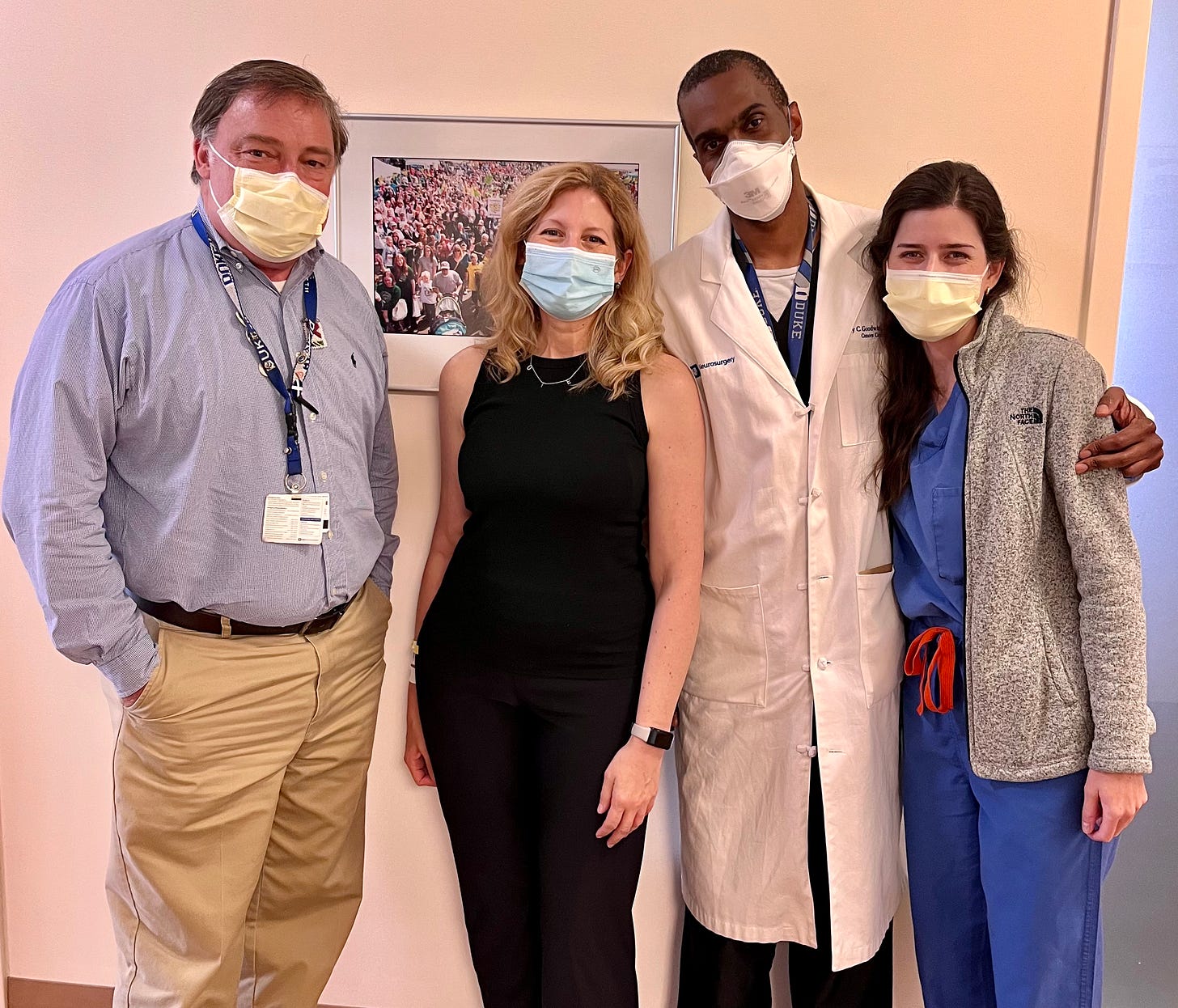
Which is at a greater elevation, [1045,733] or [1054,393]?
[1054,393]

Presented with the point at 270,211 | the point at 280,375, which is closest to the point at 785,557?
the point at 280,375

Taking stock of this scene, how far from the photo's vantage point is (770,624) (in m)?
1.66

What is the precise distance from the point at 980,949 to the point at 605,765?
2.53 ft

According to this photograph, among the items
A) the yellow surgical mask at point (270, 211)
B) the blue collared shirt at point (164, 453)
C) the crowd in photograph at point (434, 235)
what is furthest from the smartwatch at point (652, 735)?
the yellow surgical mask at point (270, 211)

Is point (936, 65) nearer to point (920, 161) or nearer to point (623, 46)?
point (920, 161)

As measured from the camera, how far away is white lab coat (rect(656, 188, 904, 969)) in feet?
5.34

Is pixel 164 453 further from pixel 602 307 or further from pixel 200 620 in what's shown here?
pixel 602 307

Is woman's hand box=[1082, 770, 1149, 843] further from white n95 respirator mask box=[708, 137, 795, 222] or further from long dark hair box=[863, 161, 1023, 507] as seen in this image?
white n95 respirator mask box=[708, 137, 795, 222]

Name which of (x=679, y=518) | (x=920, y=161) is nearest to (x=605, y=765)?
(x=679, y=518)

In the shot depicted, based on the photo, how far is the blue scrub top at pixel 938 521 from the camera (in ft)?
4.99

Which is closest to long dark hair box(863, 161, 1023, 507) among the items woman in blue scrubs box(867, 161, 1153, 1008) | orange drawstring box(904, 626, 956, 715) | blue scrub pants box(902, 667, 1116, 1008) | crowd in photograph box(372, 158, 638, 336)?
woman in blue scrubs box(867, 161, 1153, 1008)

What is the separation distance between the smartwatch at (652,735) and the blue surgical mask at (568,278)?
0.73 meters

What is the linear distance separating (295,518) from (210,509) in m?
0.13

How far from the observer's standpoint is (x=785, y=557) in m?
1.64
